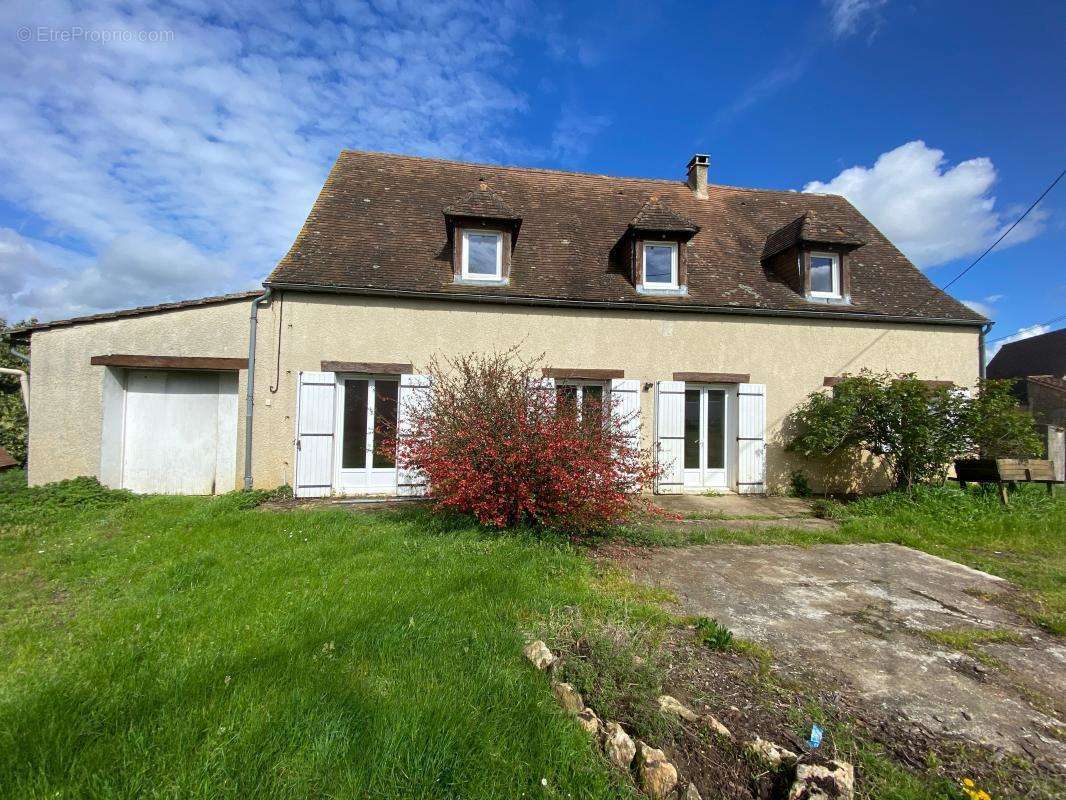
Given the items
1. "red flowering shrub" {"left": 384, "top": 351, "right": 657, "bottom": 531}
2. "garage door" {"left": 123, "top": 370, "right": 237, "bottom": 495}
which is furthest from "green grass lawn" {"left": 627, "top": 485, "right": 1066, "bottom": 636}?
"garage door" {"left": 123, "top": 370, "right": 237, "bottom": 495}

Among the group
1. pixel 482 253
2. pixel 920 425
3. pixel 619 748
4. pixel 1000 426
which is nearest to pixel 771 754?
pixel 619 748

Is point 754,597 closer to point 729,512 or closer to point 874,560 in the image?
point 874,560

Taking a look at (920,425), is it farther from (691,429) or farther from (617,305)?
(617,305)

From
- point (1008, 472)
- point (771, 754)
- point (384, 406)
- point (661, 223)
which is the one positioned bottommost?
point (771, 754)

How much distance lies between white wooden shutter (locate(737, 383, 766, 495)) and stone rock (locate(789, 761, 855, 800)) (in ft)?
24.4

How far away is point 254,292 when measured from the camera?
25.5 ft

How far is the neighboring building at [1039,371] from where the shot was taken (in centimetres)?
2014

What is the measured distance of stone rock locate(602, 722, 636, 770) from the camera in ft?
6.55

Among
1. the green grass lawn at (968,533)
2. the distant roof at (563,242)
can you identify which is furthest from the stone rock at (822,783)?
the distant roof at (563,242)

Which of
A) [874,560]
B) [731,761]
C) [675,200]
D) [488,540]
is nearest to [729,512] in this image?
[874,560]

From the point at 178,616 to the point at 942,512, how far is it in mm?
9268

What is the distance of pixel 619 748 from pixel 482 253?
Answer: 8173 mm

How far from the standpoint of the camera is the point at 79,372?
7.31m

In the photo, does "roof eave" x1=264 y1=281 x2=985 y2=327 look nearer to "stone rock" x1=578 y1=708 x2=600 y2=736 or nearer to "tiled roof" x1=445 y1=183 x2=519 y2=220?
"tiled roof" x1=445 y1=183 x2=519 y2=220
